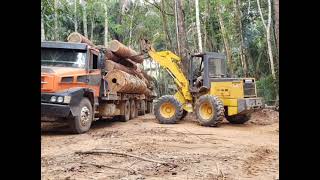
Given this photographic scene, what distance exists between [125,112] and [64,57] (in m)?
4.66

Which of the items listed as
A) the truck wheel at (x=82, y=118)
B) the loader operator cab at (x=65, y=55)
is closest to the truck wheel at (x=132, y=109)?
the loader operator cab at (x=65, y=55)

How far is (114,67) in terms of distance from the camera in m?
15.5

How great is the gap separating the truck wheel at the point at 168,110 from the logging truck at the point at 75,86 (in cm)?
169

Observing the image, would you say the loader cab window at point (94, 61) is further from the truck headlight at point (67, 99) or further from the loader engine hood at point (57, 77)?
the truck headlight at point (67, 99)

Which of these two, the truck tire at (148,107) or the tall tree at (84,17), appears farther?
the tall tree at (84,17)

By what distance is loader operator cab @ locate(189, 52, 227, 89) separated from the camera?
14969 mm

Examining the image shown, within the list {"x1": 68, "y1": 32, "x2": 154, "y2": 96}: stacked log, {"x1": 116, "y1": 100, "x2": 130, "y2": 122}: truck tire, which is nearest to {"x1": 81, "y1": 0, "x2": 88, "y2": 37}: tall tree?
{"x1": 68, "y1": 32, "x2": 154, "y2": 96}: stacked log

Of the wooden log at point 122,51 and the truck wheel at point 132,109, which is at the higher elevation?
the wooden log at point 122,51

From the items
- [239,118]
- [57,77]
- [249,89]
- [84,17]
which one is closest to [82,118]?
[57,77]

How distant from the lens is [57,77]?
10.8 metres

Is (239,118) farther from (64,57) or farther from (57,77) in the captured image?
(57,77)

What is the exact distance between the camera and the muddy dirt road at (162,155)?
6332 millimetres

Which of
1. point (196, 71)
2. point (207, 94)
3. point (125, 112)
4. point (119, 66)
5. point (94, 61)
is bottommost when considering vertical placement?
point (125, 112)
